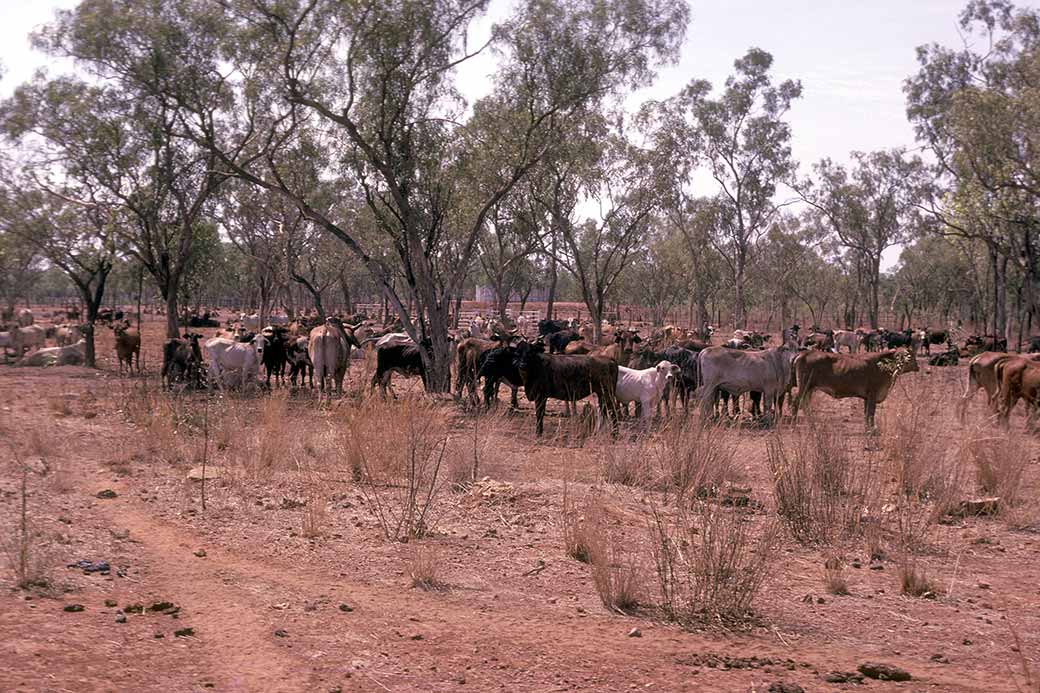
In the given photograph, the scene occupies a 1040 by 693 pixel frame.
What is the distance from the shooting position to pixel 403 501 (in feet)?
28.5

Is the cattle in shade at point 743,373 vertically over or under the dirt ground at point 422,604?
over

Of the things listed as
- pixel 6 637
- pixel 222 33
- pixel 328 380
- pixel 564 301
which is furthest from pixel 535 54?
pixel 564 301

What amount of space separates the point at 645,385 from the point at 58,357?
59.5 ft

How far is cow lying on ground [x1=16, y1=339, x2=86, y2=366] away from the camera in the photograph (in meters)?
25.9

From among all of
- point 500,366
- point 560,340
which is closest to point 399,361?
point 500,366

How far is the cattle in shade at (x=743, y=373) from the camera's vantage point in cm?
1672

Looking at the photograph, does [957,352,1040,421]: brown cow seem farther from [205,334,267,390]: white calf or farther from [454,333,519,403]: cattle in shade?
[205,334,267,390]: white calf

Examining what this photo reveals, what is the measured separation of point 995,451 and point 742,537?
4.74m

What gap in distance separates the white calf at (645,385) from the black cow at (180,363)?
364 inches

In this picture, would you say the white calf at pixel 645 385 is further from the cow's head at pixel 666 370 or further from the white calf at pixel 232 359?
the white calf at pixel 232 359

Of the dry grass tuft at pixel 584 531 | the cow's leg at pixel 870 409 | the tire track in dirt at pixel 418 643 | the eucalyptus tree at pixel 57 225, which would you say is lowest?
the tire track in dirt at pixel 418 643

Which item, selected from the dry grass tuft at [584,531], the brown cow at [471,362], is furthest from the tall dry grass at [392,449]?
the brown cow at [471,362]

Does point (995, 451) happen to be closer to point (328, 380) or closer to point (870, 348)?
point (328, 380)

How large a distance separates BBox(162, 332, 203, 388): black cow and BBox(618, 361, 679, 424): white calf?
9233 mm
